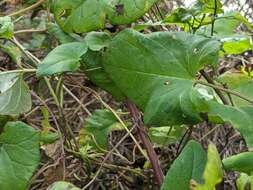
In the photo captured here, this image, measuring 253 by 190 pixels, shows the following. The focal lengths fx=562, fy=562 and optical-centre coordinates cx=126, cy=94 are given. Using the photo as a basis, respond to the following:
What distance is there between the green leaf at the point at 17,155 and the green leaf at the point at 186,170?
8.6 inches

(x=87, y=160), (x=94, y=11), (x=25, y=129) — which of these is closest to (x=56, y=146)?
(x=87, y=160)

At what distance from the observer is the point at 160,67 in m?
0.70

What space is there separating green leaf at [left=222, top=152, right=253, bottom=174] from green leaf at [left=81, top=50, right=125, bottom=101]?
0.82 ft

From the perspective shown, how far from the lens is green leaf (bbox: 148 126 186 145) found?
0.91m

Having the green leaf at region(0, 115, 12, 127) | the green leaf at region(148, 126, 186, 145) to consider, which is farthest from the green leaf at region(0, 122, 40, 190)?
the green leaf at region(148, 126, 186, 145)

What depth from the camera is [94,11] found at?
734 mm

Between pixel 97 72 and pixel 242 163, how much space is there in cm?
29

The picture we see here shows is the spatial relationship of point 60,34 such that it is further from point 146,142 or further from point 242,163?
point 242,163

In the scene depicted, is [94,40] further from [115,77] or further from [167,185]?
[167,185]

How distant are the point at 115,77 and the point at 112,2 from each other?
99 mm

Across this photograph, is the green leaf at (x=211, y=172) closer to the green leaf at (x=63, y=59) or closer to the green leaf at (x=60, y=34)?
the green leaf at (x=63, y=59)

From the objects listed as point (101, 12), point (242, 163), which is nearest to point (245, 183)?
point (242, 163)

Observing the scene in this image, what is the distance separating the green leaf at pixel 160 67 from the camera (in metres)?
0.66

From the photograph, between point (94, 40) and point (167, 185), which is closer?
point (167, 185)
